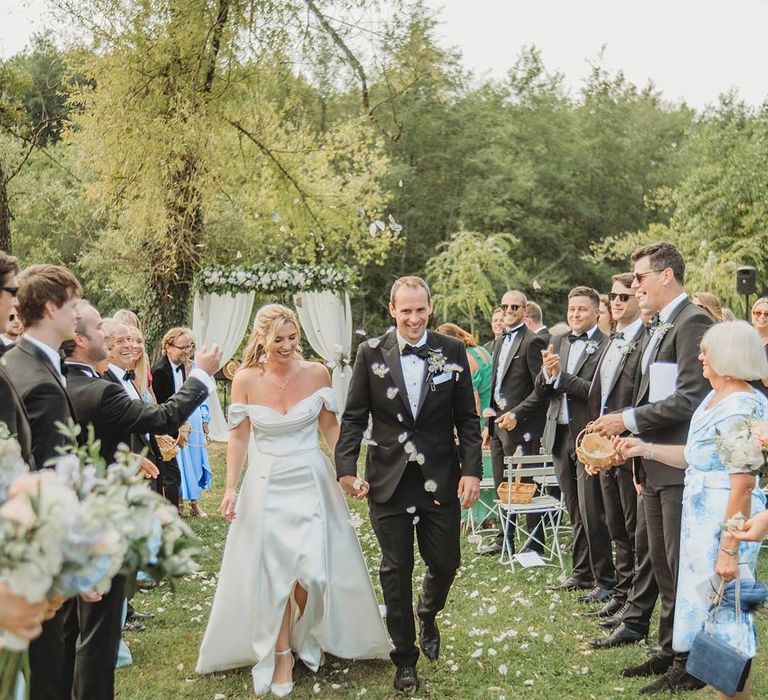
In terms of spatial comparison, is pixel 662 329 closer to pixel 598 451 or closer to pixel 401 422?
pixel 598 451

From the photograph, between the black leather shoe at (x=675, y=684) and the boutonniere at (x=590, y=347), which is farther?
the boutonniere at (x=590, y=347)

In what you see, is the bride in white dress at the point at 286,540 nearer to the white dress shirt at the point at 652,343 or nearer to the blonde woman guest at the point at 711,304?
the white dress shirt at the point at 652,343

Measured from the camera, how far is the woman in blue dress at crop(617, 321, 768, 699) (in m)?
3.71

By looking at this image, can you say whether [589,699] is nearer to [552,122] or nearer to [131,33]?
[131,33]

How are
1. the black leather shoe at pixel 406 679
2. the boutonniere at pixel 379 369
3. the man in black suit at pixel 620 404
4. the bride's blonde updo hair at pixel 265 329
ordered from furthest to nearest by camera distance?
the man in black suit at pixel 620 404 < the bride's blonde updo hair at pixel 265 329 < the boutonniere at pixel 379 369 < the black leather shoe at pixel 406 679

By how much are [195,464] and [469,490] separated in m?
5.56

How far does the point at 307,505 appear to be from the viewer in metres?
5.05

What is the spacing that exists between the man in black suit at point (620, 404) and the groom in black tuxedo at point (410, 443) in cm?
88

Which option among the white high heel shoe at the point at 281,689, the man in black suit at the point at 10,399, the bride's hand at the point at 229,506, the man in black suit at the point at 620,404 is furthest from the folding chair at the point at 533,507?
the man in black suit at the point at 10,399

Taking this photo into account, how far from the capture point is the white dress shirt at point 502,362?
8172 millimetres

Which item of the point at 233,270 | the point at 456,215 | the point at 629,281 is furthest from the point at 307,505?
the point at 456,215

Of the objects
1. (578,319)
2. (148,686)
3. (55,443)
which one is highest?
(578,319)

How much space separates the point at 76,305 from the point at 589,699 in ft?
10.8

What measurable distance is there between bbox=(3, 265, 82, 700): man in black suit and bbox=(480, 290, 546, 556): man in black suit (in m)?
5.14
